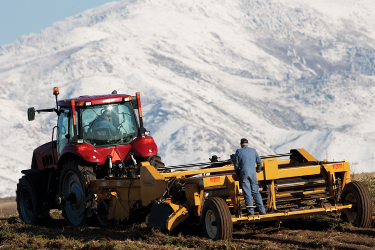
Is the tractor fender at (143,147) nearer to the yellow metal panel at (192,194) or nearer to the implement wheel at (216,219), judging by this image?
the yellow metal panel at (192,194)

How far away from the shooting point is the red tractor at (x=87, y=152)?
11117 mm

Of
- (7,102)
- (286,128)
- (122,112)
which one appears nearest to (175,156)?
(7,102)

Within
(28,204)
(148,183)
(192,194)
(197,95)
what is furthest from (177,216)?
(197,95)

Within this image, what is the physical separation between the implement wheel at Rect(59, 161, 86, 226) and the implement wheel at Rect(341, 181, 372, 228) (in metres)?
4.71

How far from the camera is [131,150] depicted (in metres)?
11.6

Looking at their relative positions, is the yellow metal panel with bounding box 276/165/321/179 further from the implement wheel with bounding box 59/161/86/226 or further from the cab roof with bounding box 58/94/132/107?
the cab roof with bounding box 58/94/132/107

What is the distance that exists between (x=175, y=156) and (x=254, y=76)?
8394cm

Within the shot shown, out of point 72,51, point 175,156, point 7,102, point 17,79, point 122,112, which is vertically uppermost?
point 72,51

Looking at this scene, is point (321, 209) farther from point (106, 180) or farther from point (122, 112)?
point (122, 112)

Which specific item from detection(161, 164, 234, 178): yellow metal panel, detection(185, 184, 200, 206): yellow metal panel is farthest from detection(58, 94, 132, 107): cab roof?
detection(185, 184, 200, 206): yellow metal panel

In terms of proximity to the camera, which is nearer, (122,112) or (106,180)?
(106,180)

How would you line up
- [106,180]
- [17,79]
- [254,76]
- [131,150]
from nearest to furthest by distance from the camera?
[106,180]
[131,150]
[17,79]
[254,76]

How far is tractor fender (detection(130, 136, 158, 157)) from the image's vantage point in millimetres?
11348

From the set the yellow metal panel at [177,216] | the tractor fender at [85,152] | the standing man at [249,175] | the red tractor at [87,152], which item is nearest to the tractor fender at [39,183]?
the red tractor at [87,152]
